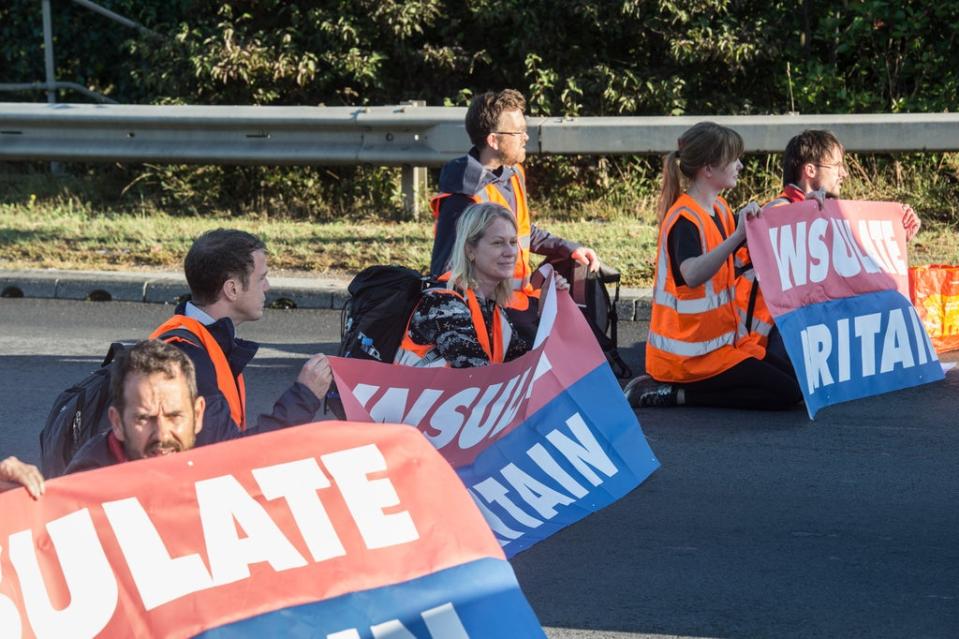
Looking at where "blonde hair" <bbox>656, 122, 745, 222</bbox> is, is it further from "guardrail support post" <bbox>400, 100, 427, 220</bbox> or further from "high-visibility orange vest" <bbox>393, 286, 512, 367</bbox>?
"guardrail support post" <bbox>400, 100, 427, 220</bbox>

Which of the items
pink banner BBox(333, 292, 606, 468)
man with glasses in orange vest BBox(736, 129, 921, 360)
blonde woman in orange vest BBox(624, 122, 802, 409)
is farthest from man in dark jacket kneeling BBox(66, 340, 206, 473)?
man with glasses in orange vest BBox(736, 129, 921, 360)

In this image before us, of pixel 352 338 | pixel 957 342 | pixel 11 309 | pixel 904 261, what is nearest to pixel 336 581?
pixel 352 338

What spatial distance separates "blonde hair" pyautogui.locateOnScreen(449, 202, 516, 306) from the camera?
613cm

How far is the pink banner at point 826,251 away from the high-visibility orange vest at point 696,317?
0.23m

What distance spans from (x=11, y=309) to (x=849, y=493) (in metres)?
6.36

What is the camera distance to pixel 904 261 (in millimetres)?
8180

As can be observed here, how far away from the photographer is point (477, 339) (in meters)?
6.06

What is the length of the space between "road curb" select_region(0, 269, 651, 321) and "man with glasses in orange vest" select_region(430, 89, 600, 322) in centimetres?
279

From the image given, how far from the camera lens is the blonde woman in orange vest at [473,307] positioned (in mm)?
6039

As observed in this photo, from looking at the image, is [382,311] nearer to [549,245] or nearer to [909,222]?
[549,245]

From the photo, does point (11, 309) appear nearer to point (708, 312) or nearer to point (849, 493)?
point (708, 312)

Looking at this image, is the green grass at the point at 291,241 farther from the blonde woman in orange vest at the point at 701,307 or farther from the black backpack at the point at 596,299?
the blonde woman in orange vest at the point at 701,307

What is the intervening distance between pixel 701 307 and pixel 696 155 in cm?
73

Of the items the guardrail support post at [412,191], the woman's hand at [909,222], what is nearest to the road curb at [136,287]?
the guardrail support post at [412,191]
